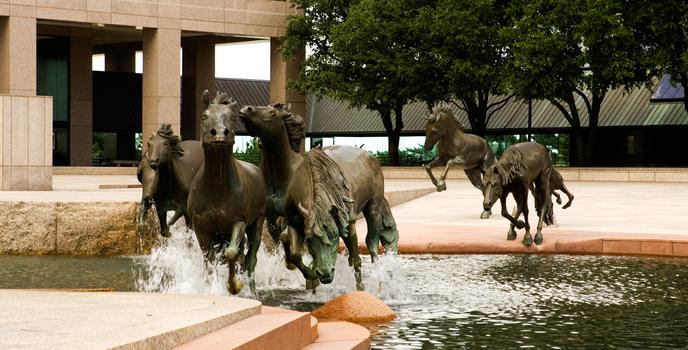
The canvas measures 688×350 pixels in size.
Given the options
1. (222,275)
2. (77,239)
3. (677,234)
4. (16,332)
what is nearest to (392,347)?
(222,275)

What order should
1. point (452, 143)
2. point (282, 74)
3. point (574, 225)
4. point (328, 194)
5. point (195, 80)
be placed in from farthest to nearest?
point (195, 80) < point (282, 74) < point (452, 143) < point (574, 225) < point (328, 194)

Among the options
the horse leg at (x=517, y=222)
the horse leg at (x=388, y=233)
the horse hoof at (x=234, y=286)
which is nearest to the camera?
the horse hoof at (x=234, y=286)

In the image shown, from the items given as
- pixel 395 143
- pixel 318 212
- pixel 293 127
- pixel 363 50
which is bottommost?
pixel 318 212

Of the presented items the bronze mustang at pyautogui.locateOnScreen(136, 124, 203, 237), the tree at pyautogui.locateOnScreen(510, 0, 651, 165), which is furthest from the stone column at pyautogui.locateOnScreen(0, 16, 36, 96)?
the bronze mustang at pyautogui.locateOnScreen(136, 124, 203, 237)

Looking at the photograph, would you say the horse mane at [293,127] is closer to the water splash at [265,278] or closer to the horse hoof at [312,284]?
the water splash at [265,278]

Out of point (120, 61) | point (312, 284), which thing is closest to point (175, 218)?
point (312, 284)

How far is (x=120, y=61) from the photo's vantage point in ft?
222

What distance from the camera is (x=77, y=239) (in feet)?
57.3

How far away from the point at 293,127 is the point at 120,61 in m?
58.6

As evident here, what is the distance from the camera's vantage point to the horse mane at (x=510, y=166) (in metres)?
18.3

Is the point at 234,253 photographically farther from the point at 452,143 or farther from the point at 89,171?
the point at 89,171

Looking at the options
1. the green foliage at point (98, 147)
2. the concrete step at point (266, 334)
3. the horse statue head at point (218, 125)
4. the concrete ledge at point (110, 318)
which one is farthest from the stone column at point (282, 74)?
the concrete step at point (266, 334)

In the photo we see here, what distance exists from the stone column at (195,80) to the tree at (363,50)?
297 inches

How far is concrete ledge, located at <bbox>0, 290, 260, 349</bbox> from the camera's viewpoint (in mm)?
6341
